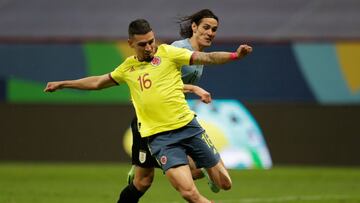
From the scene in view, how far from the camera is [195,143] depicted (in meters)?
9.53

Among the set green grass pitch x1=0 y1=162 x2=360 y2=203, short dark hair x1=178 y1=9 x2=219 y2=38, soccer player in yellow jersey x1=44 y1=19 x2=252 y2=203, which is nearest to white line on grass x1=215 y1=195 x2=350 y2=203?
green grass pitch x1=0 y1=162 x2=360 y2=203

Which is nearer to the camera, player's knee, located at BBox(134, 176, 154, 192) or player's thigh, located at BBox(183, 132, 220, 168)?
player's thigh, located at BBox(183, 132, 220, 168)

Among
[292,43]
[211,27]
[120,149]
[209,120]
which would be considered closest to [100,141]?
[120,149]

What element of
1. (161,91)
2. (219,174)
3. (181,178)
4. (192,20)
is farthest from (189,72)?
(181,178)

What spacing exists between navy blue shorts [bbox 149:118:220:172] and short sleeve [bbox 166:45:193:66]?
604mm

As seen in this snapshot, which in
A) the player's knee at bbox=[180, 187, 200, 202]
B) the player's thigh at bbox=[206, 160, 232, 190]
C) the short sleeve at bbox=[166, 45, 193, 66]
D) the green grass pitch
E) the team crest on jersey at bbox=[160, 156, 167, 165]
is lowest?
the green grass pitch

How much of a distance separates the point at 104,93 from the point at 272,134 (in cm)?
327

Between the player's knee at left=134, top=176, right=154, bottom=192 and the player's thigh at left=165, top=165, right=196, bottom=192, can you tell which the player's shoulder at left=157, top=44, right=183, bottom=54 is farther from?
the player's knee at left=134, top=176, right=154, bottom=192

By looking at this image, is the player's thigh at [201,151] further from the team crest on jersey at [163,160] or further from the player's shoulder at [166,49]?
the player's shoulder at [166,49]

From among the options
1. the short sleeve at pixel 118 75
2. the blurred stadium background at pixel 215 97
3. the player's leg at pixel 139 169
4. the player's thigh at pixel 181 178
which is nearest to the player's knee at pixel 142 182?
the player's leg at pixel 139 169

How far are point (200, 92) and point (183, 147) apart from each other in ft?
2.11

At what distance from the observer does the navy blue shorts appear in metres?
9.29

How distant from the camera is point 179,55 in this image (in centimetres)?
934

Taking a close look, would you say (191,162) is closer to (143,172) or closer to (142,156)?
(143,172)
